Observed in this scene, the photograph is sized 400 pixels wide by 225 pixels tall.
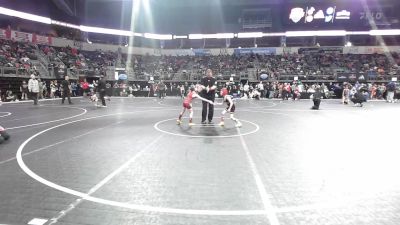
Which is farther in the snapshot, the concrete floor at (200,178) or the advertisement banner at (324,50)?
the advertisement banner at (324,50)

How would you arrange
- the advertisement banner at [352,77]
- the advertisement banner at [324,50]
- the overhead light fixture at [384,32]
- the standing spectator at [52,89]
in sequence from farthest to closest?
the advertisement banner at [324,50] → the overhead light fixture at [384,32] → the advertisement banner at [352,77] → the standing spectator at [52,89]

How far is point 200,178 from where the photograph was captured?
19.5ft

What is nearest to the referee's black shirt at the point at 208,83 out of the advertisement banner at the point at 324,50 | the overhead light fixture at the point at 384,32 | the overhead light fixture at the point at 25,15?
the overhead light fixture at the point at 25,15

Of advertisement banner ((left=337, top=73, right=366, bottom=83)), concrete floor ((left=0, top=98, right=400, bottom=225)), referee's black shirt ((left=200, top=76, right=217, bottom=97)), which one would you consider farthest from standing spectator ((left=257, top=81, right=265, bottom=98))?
concrete floor ((left=0, top=98, right=400, bottom=225))

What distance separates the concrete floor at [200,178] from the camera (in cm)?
439

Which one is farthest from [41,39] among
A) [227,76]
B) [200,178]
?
[200,178]

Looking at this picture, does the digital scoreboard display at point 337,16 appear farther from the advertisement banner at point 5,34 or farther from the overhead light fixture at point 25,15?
the advertisement banner at point 5,34

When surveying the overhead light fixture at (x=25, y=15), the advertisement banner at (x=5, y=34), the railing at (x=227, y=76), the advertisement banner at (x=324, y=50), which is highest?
the overhead light fixture at (x=25, y=15)

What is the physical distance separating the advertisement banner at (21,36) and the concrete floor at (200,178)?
3234cm

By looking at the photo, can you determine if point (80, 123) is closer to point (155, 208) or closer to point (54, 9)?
point (155, 208)

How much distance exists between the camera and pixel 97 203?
4.77m

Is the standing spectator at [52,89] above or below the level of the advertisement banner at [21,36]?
below

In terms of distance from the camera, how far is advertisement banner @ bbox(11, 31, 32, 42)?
38.4m

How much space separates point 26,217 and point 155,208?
1.55 metres
